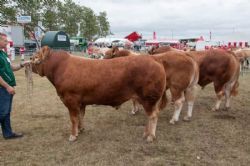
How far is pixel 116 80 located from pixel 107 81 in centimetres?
16

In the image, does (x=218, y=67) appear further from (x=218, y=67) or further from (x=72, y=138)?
(x=72, y=138)

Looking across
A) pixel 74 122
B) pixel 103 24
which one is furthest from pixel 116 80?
pixel 103 24

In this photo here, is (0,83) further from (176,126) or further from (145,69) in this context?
(176,126)

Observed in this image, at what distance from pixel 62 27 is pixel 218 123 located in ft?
212

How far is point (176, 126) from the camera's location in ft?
24.4

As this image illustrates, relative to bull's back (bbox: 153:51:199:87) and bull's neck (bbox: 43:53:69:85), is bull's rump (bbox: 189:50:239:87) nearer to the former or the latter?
bull's back (bbox: 153:51:199:87)

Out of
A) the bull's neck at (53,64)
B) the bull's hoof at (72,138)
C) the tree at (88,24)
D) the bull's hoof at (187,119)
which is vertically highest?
the tree at (88,24)

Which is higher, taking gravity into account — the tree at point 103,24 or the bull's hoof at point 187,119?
the tree at point 103,24

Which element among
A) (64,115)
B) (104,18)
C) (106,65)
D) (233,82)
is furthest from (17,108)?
(104,18)

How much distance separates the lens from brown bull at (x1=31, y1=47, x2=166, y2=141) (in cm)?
609

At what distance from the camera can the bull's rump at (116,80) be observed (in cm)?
607

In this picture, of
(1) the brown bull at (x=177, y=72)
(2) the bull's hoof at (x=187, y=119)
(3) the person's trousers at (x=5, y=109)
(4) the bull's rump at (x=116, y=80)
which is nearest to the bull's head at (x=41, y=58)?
(4) the bull's rump at (x=116, y=80)

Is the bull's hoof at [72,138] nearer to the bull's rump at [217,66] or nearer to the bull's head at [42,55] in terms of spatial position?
the bull's head at [42,55]

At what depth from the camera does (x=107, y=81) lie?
612 cm
